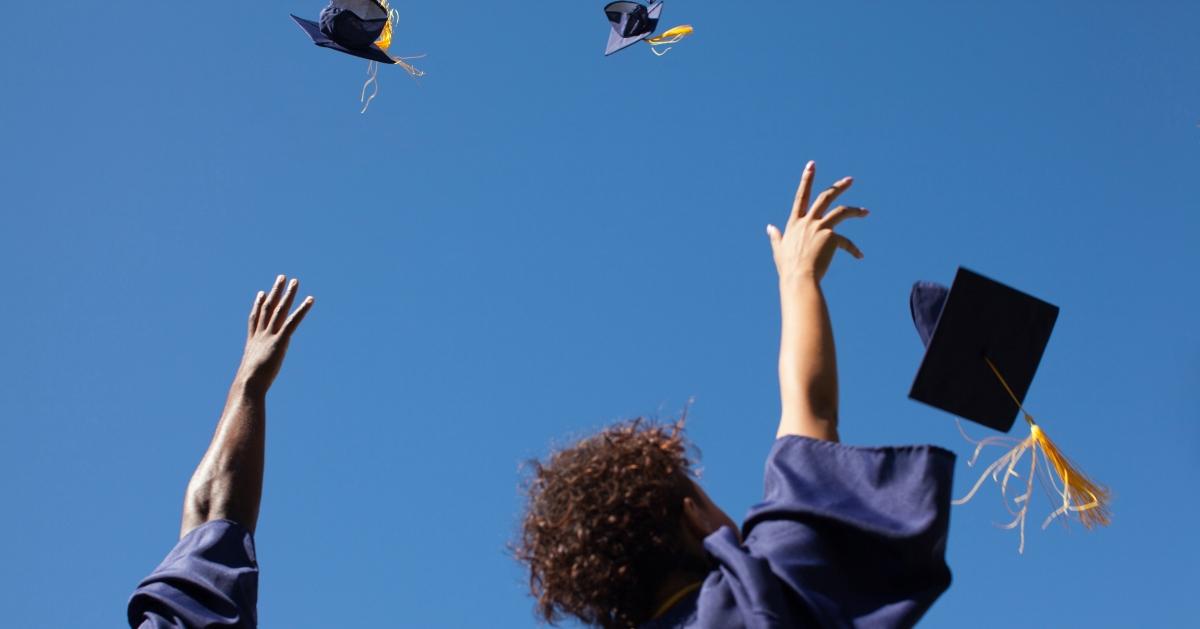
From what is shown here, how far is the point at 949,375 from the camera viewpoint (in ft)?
10.4

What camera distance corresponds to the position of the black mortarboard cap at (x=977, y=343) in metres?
3.15

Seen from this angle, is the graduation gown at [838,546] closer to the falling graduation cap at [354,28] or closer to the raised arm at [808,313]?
the raised arm at [808,313]

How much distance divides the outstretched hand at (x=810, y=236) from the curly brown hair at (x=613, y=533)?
1.42 ft

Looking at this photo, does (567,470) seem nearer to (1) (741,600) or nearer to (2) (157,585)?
(1) (741,600)

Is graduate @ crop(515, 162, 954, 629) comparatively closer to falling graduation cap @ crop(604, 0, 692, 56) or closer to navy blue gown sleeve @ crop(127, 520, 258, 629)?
navy blue gown sleeve @ crop(127, 520, 258, 629)

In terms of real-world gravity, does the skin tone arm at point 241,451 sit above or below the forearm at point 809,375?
above

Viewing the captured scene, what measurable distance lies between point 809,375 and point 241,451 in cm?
152

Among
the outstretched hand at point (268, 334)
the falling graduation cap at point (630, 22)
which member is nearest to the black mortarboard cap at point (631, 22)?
the falling graduation cap at point (630, 22)

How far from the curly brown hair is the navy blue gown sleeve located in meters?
0.72

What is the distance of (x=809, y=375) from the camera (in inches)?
97.4

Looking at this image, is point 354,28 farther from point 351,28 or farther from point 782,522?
point 782,522

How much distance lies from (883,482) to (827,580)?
0.66ft

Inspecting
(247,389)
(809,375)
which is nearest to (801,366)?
(809,375)

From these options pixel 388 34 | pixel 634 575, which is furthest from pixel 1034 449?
pixel 388 34
